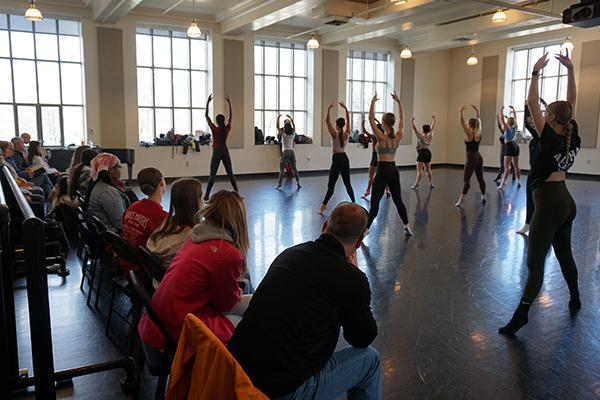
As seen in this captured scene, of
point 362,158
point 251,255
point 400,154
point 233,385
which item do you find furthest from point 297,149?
point 233,385

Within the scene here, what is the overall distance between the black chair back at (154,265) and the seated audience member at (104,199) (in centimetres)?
157

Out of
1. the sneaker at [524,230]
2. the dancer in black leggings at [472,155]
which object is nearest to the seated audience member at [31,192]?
the sneaker at [524,230]

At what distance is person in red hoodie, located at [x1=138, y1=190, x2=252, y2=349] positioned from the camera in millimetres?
1974

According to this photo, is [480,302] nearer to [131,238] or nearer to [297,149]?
[131,238]

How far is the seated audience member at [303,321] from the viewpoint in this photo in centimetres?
163

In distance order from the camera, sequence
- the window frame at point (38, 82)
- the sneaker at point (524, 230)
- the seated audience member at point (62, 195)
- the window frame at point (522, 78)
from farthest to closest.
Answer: the window frame at point (522, 78)
the window frame at point (38, 82)
the sneaker at point (524, 230)
the seated audience member at point (62, 195)

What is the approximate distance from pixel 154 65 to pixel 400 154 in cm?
851

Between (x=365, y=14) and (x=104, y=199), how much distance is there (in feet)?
29.2

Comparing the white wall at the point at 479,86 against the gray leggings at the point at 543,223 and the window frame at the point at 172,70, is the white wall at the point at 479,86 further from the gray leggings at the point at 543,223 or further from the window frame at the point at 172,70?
the gray leggings at the point at 543,223

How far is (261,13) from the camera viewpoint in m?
10.9

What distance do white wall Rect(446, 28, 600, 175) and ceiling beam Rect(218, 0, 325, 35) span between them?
801 cm

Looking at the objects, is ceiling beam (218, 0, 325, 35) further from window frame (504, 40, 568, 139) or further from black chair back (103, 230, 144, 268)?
window frame (504, 40, 568, 139)

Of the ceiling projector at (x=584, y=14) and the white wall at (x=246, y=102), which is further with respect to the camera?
the white wall at (x=246, y=102)

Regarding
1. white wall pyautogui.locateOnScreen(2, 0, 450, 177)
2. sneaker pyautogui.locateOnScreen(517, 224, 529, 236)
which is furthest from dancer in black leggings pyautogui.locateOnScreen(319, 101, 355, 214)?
white wall pyautogui.locateOnScreen(2, 0, 450, 177)
